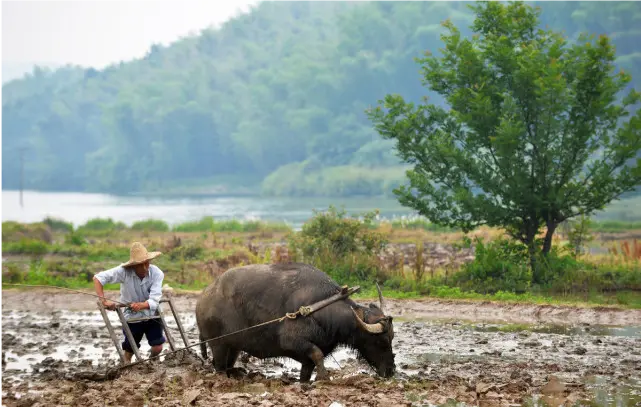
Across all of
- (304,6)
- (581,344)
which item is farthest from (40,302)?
(304,6)

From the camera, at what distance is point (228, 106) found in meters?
121

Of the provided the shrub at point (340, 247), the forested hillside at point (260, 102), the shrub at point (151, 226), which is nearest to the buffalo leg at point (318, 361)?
the shrub at point (340, 247)

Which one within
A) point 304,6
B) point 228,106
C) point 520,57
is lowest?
point 520,57

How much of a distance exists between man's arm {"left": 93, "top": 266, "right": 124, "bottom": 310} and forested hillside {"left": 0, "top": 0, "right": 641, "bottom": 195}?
81.5 metres

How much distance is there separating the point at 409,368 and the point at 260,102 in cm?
10807

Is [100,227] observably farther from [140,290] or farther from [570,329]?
[140,290]

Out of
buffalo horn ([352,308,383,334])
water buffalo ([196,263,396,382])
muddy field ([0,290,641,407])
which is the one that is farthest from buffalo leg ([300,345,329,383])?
buffalo horn ([352,308,383,334])

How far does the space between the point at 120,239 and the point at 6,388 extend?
82.7 feet

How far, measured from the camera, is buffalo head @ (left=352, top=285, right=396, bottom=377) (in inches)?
392

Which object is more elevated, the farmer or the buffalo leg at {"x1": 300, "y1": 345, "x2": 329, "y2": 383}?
the farmer

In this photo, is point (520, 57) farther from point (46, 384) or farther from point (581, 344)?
point (46, 384)

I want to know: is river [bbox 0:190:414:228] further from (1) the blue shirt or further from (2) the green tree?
(1) the blue shirt

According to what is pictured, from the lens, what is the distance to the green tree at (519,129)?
19078 mm

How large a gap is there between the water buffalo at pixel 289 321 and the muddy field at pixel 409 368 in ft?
0.99
